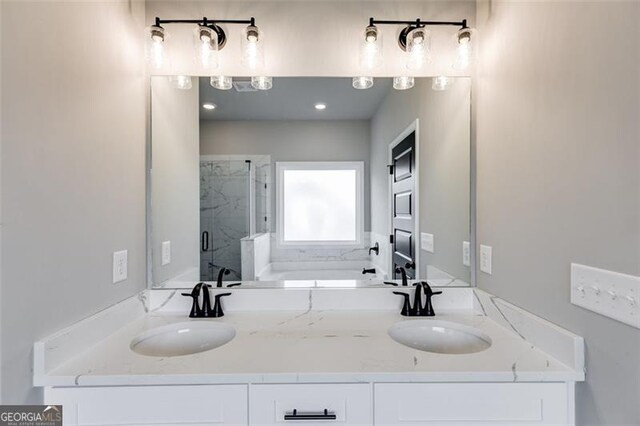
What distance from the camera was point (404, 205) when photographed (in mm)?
1723

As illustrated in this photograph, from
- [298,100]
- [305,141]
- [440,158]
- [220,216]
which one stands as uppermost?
[298,100]

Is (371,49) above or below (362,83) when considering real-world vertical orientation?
above

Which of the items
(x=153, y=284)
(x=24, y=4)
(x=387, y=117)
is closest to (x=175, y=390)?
(x=153, y=284)

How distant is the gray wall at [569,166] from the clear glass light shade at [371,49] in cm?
51

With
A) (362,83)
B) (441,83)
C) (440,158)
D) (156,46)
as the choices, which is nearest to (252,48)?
(156,46)

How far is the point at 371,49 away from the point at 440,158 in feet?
2.12

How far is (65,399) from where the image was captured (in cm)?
96

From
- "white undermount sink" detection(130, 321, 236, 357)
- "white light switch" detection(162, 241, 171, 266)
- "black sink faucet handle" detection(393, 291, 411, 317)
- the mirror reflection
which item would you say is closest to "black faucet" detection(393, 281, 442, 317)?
"black sink faucet handle" detection(393, 291, 411, 317)

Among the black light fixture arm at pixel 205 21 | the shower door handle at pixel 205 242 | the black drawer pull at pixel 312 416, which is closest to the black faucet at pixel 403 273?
the black drawer pull at pixel 312 416

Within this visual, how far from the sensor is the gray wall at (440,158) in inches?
63.7

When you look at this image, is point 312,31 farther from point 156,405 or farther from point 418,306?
point 156,405

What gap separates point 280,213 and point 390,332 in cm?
83

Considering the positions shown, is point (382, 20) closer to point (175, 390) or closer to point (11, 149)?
point (11, 149)

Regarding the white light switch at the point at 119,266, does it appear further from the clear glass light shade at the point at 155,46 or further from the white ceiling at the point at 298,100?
the clear glass light shade at the point at 155,46
